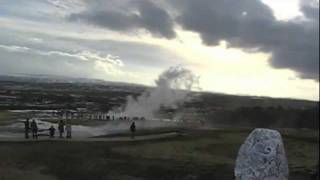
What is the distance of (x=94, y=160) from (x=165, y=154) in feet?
14.5

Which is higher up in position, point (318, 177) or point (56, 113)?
point (56, 113)

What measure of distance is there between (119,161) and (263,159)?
22869 millimetres

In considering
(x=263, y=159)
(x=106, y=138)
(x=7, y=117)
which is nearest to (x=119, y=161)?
(x=106, y=138)

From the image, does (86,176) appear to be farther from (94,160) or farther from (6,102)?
(6,102)

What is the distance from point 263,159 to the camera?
8695mm

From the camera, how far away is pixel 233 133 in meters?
45.1

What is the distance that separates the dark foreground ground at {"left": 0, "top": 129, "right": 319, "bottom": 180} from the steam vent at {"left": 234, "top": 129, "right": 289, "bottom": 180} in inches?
788

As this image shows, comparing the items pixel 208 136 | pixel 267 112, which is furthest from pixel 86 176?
pixel 267 112

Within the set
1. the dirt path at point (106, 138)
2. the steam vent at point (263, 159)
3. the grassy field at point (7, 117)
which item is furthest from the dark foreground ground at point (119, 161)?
the steam vent at point (263, 159)

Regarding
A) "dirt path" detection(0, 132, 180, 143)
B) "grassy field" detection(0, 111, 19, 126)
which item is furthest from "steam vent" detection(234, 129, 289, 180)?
"grassy field" detection(0, 111, 19, 126)

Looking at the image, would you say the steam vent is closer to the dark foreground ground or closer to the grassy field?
the dark foreground ground

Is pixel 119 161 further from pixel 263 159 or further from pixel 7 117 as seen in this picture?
pixel 263 159

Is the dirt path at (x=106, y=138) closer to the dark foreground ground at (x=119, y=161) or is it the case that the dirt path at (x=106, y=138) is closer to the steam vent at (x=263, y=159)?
the dark foreground ground at (x=119, y=161)

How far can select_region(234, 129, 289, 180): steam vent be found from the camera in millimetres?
8680
